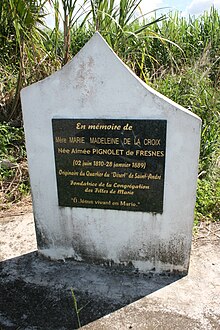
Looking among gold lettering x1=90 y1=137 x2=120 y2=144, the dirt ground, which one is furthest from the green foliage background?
gold lettering x1=90 y1=137 x2=120 y2=144

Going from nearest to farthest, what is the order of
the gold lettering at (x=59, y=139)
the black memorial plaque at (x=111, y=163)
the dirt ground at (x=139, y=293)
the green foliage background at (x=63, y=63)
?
1. the dirt ground at (x=139, y=293)
2. the black memorial plaque at (x=111, y=163)
3. the gold lettering at (x=59, y=139)
4. the green foliage background at (x=63, y=63)

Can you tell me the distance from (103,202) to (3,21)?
A: 335 centimetres

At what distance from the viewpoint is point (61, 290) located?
2.27 meters

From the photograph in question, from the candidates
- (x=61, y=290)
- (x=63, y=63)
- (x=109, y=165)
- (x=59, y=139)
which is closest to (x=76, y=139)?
(x=59, y=139)

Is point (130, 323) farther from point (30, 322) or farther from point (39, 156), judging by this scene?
point (39, 156)

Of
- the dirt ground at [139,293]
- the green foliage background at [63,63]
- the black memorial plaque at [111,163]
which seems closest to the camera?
the dirt ground at [139,293]

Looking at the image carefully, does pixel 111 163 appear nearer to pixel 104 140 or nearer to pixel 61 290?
pixel 104 140

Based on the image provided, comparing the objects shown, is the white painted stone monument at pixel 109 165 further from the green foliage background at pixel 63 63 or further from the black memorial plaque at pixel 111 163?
the green foliage background at pixel 63 63

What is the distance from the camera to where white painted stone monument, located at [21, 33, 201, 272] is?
2047mm

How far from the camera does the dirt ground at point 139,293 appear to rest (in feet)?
6.54

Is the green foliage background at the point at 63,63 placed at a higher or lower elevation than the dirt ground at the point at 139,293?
higher

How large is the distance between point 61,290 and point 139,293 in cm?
53

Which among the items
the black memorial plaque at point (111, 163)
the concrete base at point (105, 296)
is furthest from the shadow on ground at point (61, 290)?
the black memorial plaque at point (111, 163)

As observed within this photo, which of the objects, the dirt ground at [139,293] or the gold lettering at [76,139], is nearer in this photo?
the dirt ground at [139,293]
